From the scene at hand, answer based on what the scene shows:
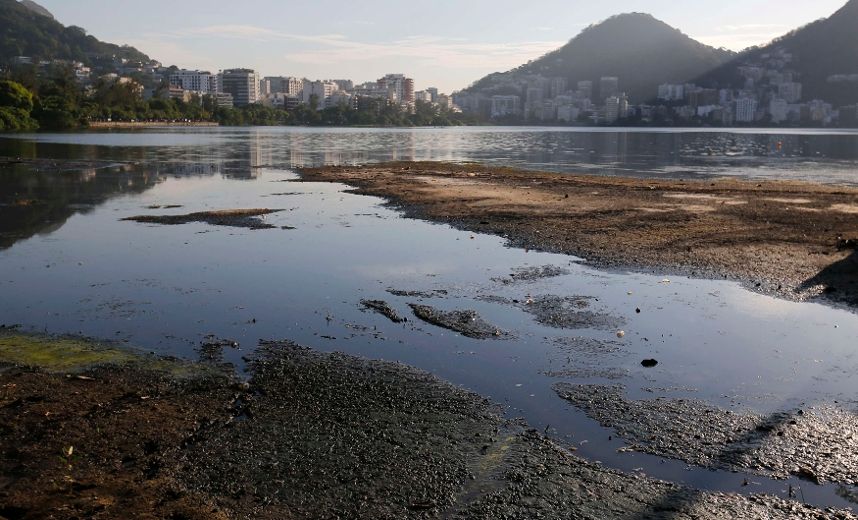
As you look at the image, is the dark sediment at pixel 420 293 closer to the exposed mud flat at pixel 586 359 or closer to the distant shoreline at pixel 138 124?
the exposed mud flat at pixel 586 359

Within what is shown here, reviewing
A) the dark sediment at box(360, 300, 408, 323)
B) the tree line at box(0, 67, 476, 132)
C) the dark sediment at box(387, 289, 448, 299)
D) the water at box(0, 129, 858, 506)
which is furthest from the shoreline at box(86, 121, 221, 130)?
the dark sediment at box(360, 300, 408, 323)

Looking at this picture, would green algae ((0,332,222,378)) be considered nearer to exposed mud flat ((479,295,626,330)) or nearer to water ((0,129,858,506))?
water ((0,129,858,506))

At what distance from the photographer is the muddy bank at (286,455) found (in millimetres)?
6270

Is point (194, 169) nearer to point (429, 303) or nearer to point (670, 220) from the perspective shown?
point (670, 220)

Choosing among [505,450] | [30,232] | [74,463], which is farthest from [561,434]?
[30,232]

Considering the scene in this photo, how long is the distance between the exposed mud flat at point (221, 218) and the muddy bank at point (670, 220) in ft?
18.0

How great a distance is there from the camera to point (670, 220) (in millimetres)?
23062

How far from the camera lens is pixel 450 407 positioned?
8.52 metres

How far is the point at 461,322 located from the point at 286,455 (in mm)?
5356

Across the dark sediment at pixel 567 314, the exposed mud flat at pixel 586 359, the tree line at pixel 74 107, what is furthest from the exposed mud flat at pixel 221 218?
the tree line at pixel 74 107

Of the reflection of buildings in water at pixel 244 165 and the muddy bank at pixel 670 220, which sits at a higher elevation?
the reflection of buildings in water at pixel 244 165

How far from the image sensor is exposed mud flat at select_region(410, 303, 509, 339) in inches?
453

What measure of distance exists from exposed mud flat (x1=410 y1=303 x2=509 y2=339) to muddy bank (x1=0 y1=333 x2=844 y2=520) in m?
2.11

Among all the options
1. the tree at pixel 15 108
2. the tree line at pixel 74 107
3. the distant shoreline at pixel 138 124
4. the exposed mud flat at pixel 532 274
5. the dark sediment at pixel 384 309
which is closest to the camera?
the dark sediment at pixel 384 309
